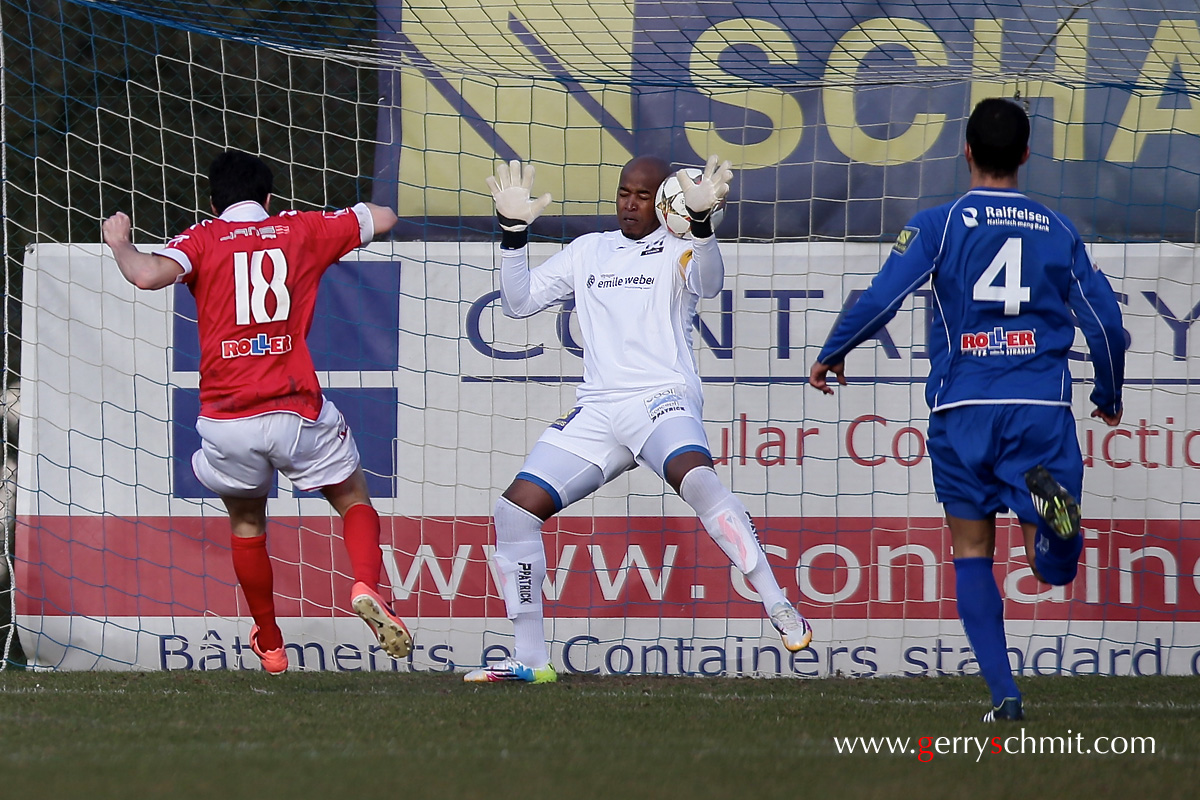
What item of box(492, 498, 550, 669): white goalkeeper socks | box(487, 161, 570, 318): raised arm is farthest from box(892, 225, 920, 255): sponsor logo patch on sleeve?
box(492, 498, 550, 669): white goalkeeper socks

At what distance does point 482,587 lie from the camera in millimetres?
6371

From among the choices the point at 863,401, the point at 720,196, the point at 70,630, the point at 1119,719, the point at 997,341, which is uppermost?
the point at 720,196

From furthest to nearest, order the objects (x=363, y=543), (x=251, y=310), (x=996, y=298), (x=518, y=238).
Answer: (x=518, y=238) → (x=363, y=543) → (x=251, y=310) → (x=996, y=298)

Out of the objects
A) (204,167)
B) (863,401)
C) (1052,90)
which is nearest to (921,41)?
(1052,90)

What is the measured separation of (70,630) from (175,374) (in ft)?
4.29

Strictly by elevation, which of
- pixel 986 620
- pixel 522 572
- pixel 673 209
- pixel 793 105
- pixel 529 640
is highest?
pixel 793 105

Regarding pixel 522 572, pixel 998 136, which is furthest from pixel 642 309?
pixel 998 136

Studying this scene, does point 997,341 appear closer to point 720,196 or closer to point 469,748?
point 720,196

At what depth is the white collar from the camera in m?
4.77

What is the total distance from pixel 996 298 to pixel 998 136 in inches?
19.4

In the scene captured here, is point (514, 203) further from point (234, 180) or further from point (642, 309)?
point (234, 180)

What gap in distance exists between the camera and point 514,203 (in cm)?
523

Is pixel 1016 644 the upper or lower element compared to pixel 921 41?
lower

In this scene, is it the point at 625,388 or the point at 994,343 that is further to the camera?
the point at 625,388
